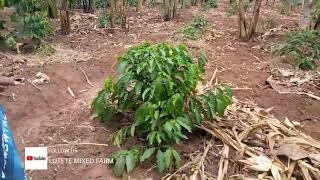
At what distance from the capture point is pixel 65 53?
19.4ft

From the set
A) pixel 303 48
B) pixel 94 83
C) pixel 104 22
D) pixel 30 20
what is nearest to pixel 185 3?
pixel 104 22

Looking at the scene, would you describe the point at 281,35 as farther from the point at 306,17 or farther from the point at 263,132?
the point at 263,132

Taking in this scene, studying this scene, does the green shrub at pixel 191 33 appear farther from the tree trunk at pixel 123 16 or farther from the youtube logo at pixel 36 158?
the youtube logo at pixel 36 158

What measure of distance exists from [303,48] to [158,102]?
365 cm

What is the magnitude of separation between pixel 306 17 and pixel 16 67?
16.3 feet

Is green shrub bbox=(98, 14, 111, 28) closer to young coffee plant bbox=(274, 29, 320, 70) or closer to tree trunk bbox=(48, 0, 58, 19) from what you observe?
tree trunk bbox=(48, 0, 58, 19)

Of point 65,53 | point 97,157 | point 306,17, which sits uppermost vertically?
point 306,17

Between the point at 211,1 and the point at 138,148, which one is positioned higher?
the point at 211,1

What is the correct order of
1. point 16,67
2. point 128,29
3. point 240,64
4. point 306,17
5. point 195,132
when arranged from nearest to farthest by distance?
point 195,132 < point 16,67 < point 240,64 < point 306,17 < point 128,29

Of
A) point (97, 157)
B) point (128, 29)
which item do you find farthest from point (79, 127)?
point (128, 29)

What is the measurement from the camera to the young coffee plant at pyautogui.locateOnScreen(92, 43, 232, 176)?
2.94 m

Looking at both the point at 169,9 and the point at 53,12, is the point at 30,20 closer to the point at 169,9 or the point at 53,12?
the point at 53,12

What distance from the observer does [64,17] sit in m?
6.83

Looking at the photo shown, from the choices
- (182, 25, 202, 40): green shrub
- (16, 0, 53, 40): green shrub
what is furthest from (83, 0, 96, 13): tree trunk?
(16, 0, 53, 40): green shrub
